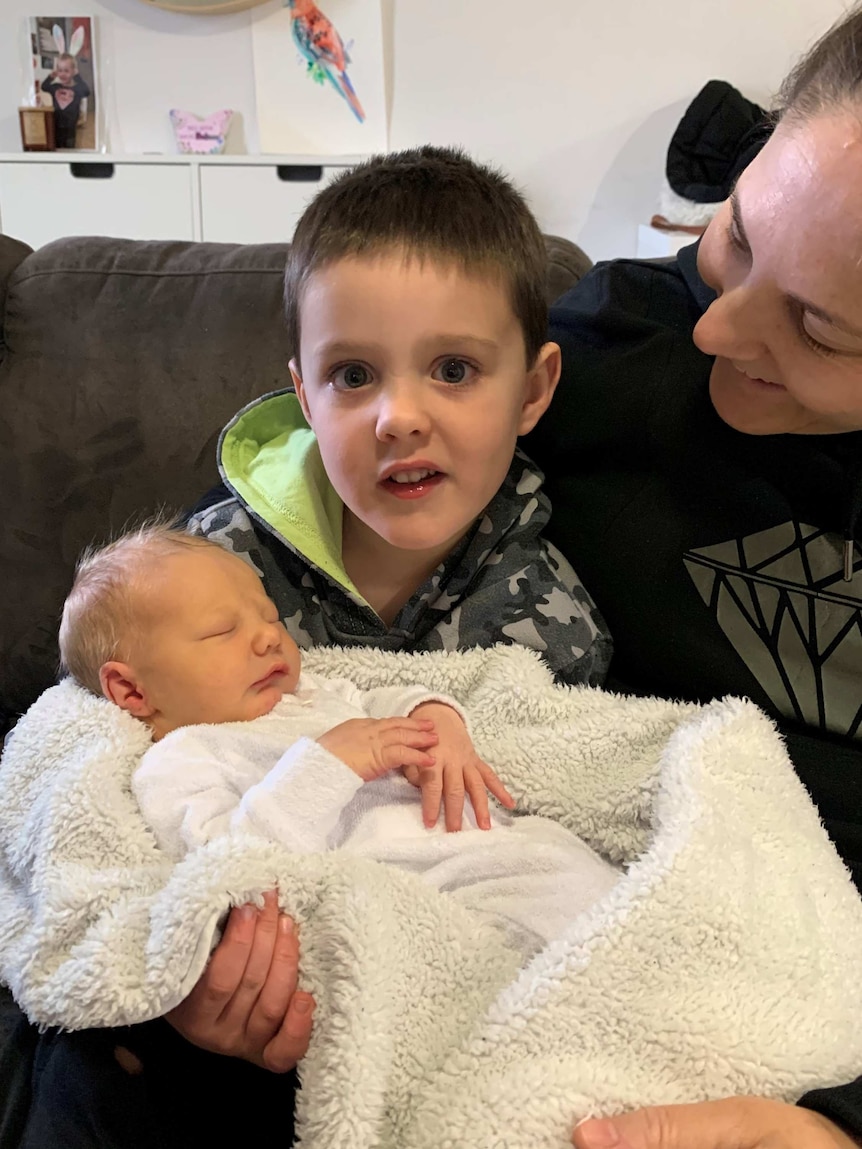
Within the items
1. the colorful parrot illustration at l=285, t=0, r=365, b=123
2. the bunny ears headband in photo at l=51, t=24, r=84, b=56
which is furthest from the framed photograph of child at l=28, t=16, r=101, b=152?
the colorful parrot illustration at l=285, t=0, r=365, b=123

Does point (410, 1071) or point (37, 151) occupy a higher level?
point (37, 151)

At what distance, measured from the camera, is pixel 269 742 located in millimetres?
913

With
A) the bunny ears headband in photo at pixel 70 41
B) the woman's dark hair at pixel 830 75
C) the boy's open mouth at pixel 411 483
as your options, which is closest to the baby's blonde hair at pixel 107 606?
the boy's open mouth at pixel 411 483

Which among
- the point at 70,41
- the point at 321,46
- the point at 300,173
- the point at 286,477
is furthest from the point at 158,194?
the point at 286,477

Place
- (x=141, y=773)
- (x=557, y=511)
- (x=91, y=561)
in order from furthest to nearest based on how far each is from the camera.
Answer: (x=557, y=511)
(x=91, y=561)
(x=141, y=773)

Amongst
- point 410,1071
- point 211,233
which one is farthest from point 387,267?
point 211,233

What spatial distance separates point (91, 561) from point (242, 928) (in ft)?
1.52

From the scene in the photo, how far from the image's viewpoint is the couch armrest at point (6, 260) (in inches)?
53.9

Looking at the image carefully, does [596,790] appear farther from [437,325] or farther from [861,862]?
[437,325]

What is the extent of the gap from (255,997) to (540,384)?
71cm

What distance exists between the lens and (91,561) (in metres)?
1.01

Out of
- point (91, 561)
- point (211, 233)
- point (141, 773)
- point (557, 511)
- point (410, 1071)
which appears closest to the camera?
point (410, 1071)

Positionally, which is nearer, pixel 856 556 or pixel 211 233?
pixel 856 556

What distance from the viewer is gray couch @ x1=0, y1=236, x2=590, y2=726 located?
1313 mm
